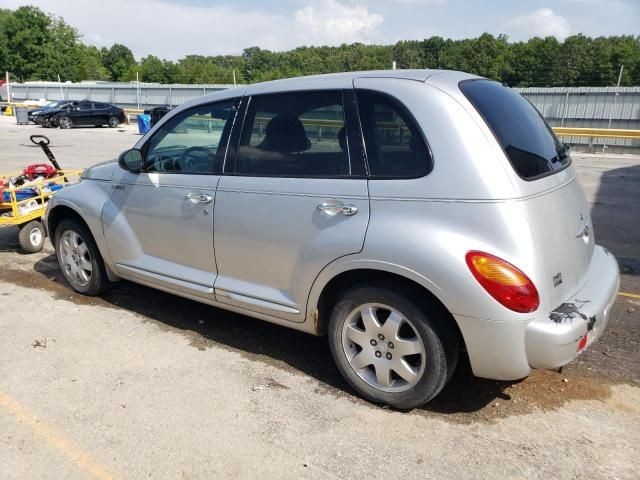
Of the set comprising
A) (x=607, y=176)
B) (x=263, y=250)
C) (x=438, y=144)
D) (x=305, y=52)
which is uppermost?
(x=305, y=52)

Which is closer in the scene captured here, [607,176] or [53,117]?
[607,176]

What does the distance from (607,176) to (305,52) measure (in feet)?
316

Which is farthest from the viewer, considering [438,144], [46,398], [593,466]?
[46,398]

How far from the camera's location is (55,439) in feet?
9.88

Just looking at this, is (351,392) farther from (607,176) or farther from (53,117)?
(53,117)

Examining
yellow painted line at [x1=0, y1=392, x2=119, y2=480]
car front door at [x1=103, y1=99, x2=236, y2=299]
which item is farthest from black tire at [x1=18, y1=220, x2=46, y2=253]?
yellow painted line at [x1=0, y1=392, x2=119, y2=480]

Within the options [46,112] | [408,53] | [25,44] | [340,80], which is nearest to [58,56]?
[25,44]

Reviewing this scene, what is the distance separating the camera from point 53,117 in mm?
28812

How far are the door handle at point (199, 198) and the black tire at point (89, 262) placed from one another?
1.45 meters

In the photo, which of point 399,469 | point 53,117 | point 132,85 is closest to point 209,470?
point 399,469

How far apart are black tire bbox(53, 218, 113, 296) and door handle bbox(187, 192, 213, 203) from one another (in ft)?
4.75

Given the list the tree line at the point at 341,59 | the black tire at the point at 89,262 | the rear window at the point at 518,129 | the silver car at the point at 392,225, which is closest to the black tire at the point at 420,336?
the silver car at the point at 392,225

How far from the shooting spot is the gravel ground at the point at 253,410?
2.80 m

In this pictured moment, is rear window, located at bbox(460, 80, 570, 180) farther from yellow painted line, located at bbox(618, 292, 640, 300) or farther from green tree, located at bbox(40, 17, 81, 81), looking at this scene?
green tree, located at bbox(40, 17, 81, 81)
